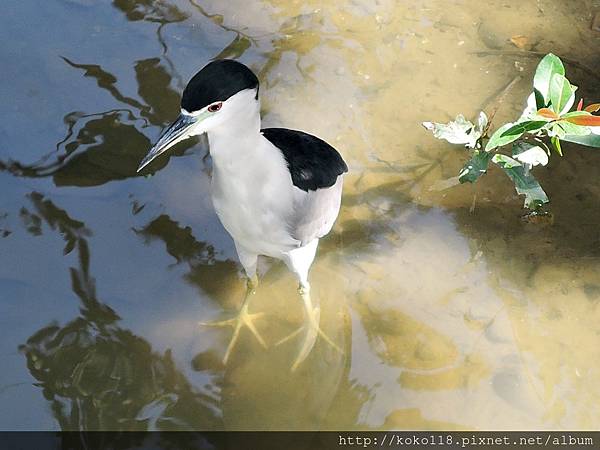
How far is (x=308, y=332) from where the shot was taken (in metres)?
2.84

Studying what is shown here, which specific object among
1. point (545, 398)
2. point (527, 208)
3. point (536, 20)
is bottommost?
point (545, 398)

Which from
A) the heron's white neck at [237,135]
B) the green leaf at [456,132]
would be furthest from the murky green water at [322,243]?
the heron's white neck at [237,135]

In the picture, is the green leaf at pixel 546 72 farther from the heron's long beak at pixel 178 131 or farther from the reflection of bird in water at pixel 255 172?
the heron's long beak at pixel 178 131

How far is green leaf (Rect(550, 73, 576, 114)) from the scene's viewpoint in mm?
2613

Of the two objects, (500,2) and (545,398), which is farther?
(500,2)

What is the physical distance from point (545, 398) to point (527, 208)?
75 cm

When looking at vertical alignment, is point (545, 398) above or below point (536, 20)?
below

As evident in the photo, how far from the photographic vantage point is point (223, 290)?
9.66 ft

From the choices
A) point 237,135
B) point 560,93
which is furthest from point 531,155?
point 237,135

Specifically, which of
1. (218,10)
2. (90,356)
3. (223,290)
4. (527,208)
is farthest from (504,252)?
(218,10)

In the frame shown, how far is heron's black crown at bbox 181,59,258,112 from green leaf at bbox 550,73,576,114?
1.08 m

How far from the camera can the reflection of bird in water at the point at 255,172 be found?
2.14 metres

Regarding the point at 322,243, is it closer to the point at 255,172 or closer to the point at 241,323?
the point at 241,323

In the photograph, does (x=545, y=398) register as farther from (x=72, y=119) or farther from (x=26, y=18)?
(x=26, y=18)
